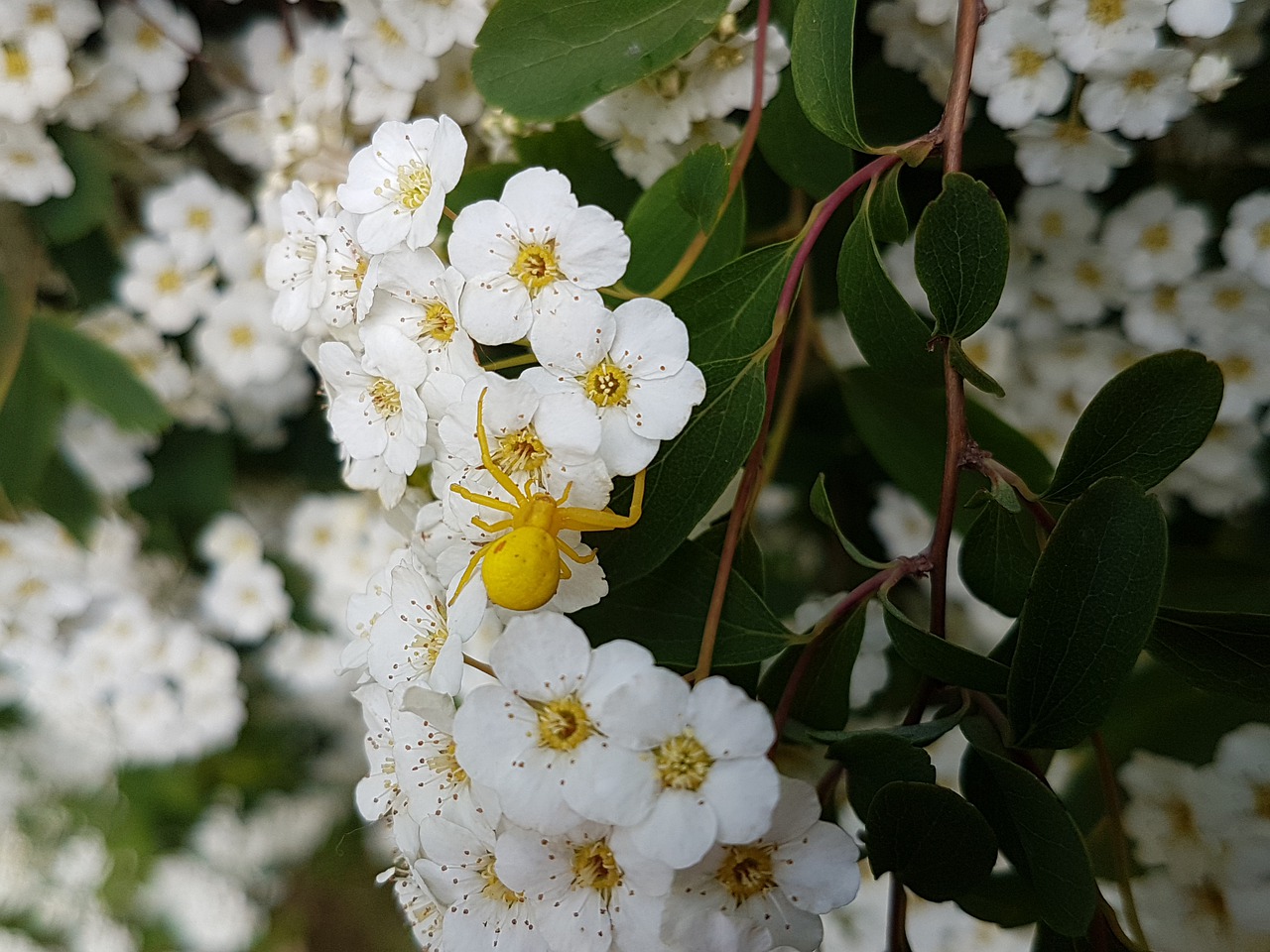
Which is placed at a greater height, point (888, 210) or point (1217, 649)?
point (888, 210)

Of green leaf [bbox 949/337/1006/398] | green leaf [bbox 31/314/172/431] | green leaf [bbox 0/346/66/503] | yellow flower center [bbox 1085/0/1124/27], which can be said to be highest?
yellow flower center [bbox 1085/0/1124/27]

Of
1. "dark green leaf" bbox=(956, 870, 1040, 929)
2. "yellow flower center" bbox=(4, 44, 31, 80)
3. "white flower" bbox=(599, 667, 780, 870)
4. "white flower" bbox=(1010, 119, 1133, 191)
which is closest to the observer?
"white flower" bbox=(599, 667, 780, 870)

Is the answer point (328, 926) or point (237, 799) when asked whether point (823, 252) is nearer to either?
point (237, 799)

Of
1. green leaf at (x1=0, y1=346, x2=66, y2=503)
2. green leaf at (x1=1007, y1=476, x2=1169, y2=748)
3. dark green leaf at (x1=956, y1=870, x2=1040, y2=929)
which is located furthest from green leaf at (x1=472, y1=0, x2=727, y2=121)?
green leaf at (x1=0, y1=346, x2=66, y2=503)

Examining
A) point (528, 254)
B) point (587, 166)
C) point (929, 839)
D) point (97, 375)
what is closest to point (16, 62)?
point (97, 375)

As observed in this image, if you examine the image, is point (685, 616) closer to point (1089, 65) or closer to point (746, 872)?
point (746, 872)

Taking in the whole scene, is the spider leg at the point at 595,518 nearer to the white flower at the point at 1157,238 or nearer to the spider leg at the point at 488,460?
the spider leg at the point at 488,460

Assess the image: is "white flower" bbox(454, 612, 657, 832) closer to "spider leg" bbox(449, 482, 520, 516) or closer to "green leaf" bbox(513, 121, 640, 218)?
"spider leg" bbox(449, 482, 520, 516)

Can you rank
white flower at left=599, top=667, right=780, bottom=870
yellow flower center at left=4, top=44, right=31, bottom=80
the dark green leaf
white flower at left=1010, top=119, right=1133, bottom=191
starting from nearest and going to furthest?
white flower at left=599, top=667, right=780, bottom=870
the dark green leaf
white flower at left=1010, top=119, right=1133, bottom=191
yellow flower center at left=4, top=44, right=31, bottom=80

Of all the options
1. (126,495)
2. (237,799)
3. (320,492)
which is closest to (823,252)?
(320,492)
